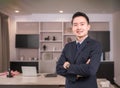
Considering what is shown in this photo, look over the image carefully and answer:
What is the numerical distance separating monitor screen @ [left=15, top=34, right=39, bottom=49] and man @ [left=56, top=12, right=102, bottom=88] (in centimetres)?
589

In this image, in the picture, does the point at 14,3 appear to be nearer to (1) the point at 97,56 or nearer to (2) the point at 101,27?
(2) the point at 101,27

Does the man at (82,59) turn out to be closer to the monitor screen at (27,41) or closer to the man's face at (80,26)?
the man's face at (80,26)

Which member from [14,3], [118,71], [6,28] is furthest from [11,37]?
[118,71]

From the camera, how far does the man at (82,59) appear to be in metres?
1.49

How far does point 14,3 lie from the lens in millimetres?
5508

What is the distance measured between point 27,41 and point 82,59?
605 centimetres

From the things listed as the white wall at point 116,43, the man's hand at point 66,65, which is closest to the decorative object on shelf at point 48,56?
the white wall at point 116,43

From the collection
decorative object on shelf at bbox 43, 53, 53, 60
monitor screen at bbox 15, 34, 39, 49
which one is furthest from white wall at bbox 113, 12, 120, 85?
monitor screen at bbox 15, 34, 39, 49

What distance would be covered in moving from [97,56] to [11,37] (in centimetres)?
644

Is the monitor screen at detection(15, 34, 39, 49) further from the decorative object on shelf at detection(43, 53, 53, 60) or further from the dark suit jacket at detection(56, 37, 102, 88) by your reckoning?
the dark suit jacket at detection(56, 37, 102, 88)

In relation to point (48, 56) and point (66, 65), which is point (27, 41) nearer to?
point (48, 56)

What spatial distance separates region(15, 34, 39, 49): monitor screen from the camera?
7.42 m

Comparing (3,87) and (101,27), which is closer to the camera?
(3,87)

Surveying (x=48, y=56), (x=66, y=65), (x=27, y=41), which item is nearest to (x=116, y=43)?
(x=48, y=56)
